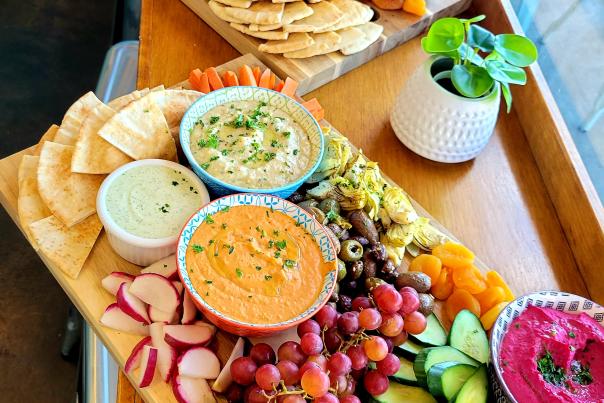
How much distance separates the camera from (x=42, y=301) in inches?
107

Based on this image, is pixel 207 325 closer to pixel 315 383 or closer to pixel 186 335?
pixel 186 335

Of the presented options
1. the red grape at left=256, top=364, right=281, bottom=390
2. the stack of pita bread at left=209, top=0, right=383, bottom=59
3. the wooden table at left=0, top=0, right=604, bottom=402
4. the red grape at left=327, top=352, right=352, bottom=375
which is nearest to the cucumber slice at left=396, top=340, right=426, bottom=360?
the red grape at left=327, top=352, right=352, bottom=375

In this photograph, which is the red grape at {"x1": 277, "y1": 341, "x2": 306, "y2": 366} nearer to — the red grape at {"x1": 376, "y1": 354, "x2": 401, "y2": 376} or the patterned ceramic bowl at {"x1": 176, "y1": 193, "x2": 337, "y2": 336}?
the patterned ceramic bowl at {"x1": 176, "y1": 193, "x2": 337, "y2": 336}

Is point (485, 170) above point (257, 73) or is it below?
below

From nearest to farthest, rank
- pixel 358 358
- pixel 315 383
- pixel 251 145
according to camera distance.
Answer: pixel 315 383 < pixel 358 358 < pixel 251 145

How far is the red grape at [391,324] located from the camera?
137 centimetres

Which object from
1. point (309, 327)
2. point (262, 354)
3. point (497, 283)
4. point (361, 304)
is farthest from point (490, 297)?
point (262, 354)

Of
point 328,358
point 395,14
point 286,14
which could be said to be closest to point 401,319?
point 328,358

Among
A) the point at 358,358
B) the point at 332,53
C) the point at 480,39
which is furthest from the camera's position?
the point at 332,53

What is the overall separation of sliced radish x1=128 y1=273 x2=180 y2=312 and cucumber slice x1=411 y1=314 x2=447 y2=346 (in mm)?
585

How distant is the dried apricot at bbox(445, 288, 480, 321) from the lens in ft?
5.33

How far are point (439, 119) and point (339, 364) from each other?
979 millimetres

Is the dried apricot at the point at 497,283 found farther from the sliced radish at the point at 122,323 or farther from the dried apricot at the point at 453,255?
the sliced radish at the point at 122,323

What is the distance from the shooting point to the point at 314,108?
2.01m
